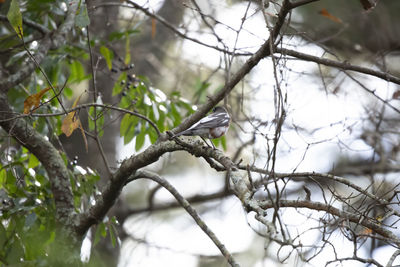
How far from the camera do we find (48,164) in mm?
3441

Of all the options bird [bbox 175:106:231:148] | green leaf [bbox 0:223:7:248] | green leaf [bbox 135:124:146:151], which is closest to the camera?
green leaf [bbox 0:223:7:248]

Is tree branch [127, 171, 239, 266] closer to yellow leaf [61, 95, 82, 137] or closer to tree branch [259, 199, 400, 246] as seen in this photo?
tree branch [259, 199, 400, 246]

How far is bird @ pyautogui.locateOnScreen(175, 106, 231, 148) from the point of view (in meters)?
3.50

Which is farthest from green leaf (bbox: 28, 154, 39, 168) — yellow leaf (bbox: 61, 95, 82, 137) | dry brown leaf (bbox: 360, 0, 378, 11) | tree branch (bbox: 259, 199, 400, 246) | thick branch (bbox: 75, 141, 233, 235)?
dry brown leaf (bbox: 360, 0, 378, 11)

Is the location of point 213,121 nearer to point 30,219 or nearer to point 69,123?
point 69,123

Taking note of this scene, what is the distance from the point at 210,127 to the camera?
3.64 metres

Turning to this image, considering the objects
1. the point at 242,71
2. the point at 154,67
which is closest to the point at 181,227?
the point at 154,67

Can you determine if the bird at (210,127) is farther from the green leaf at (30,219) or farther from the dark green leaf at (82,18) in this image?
the green leaf at (30,219)

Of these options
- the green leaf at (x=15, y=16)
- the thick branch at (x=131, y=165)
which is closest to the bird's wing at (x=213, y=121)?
the thick branch at (x=131, y=165)

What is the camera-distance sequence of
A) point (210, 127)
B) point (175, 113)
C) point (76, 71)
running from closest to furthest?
1. point (210, 127)
2. point (175, 113)
3. point (76, 71)

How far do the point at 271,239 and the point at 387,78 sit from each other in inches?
62.0

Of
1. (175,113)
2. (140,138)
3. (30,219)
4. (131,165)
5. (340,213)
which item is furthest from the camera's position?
(175,113)

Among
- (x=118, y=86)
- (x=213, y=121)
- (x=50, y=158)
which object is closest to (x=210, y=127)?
(x=213, y=121)

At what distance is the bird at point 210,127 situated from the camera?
3.50 meters
